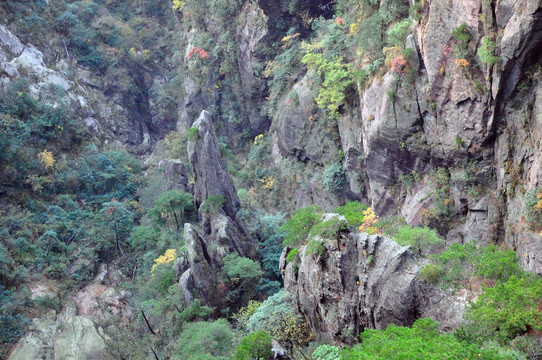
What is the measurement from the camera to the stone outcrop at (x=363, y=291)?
42.6 feet

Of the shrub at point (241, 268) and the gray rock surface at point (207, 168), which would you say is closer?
the shrub at point (241, 268)

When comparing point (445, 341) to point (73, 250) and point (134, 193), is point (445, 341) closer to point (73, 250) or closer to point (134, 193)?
point (73, 250)

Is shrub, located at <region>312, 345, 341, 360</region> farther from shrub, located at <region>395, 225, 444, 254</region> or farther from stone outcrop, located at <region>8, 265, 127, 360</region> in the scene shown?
stone outcrop, located at <region>8, 265, 127, 360</region>

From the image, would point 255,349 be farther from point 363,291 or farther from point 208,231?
point 208,231

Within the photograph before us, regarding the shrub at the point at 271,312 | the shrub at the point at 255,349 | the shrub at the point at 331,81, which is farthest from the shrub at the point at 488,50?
the shrub at the point at 255,349

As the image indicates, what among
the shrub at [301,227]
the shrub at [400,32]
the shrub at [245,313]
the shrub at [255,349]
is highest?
the shrub at [400,32]

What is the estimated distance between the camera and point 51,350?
902 inches

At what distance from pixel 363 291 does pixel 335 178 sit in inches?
611

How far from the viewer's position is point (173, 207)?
29422mm

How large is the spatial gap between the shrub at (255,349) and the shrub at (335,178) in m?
17.3

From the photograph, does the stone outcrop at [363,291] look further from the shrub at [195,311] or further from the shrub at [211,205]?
the shrub at [211,205]

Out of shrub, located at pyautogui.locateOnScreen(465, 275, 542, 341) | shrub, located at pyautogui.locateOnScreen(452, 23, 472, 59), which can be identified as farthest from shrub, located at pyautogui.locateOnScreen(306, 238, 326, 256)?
shrub, located at pyautogui.locateOnScreen(452, 23, 472, 59)

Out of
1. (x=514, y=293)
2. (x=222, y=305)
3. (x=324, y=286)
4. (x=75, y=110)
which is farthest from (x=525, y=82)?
(x=75, y=110)

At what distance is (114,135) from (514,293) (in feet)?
135
